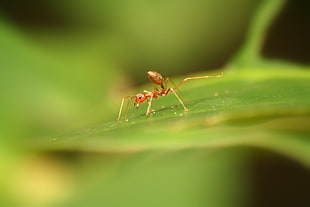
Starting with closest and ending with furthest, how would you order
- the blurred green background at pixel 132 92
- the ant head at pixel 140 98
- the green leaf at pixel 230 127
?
the green leaf at pixel 230 127 < the blurred green background at pixel 132 92 < the ant head at pixel 140 98

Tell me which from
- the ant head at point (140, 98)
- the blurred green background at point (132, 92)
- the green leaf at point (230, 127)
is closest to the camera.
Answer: the green leaf at point (230, 127)

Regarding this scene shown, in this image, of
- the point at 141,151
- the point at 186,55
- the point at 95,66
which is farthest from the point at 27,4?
the point at 141,151

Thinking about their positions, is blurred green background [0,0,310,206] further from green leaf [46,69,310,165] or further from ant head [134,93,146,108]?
ant head [134,93,146,108]

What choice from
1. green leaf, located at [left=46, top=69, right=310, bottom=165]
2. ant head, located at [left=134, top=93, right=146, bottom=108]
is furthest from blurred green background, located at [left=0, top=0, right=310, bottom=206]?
ant head, located at [left=134, top=93, right=146, bottom=108]

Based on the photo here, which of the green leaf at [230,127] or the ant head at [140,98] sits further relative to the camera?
the ant head at [140,98]

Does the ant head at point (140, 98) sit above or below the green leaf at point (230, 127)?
above

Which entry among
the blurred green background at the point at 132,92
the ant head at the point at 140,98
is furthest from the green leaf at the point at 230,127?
the ant head at the point at 140,98

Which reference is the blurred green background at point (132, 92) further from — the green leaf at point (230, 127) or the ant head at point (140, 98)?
the ant head at point (140, 98)

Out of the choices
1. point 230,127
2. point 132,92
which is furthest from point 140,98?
point 230,127

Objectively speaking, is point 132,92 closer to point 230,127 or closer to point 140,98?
point 140,98
